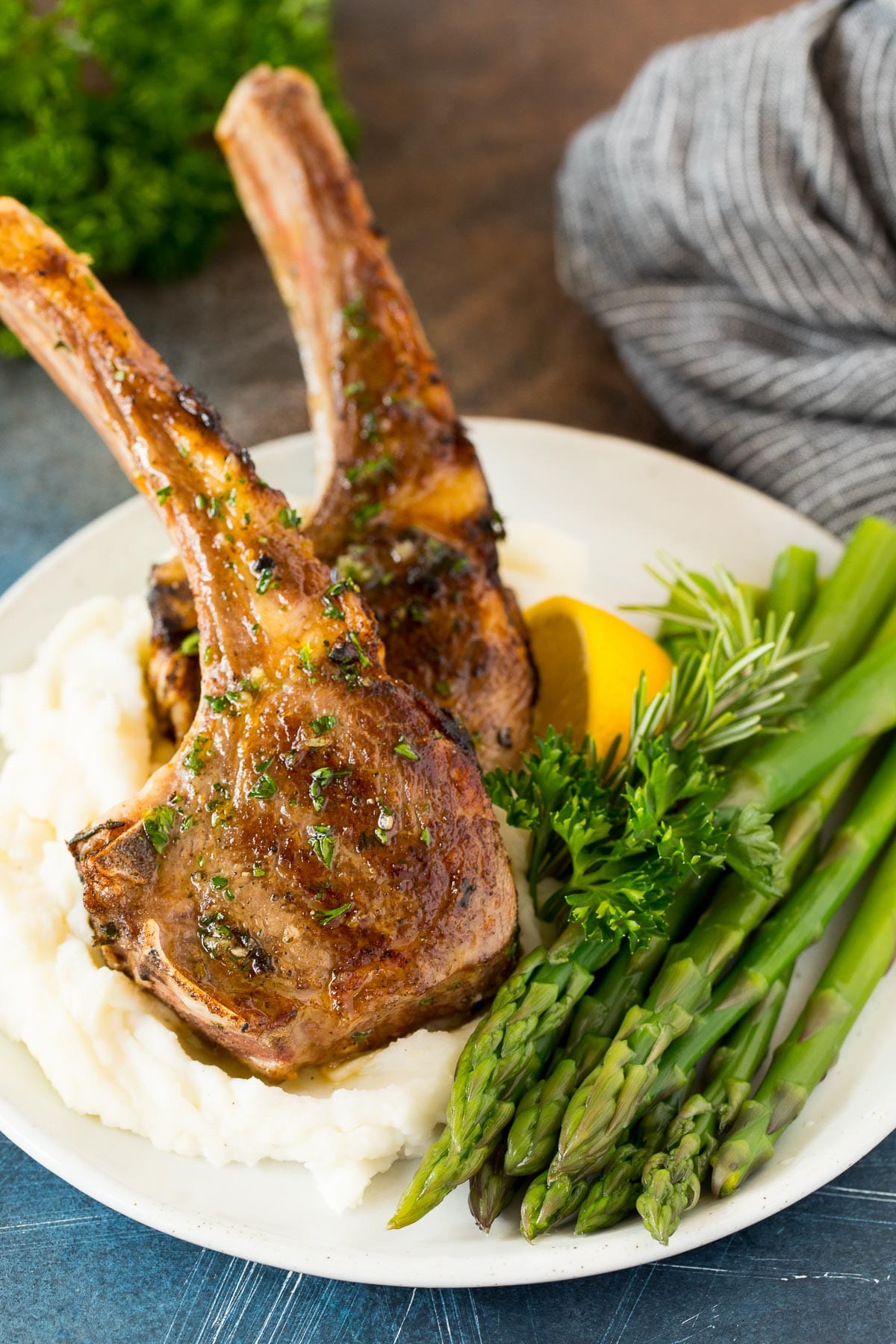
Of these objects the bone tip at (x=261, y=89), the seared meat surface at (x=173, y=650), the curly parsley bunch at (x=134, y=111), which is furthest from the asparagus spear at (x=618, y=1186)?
the curly parsley bunch at (x=134, y=111)

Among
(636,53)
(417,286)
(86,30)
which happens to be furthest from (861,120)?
(86,30)

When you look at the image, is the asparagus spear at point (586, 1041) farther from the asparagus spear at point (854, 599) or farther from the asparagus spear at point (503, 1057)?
the asparagus spear at point (854, 599)

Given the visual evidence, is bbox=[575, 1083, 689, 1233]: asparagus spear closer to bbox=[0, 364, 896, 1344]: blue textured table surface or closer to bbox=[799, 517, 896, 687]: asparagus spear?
bbox=[0, 364, 896, 1344]: blue textured table surface

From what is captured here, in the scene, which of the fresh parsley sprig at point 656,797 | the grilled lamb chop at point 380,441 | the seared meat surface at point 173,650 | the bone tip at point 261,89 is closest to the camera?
the fresh parsley sprig at point 656,797

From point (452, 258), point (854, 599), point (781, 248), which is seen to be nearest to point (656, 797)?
point (854, 599)

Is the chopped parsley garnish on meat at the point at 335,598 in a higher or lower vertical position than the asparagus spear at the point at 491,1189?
higher

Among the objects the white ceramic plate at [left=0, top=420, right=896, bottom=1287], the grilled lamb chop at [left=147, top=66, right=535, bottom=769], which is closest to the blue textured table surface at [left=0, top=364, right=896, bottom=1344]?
the white ceramic plate at [left=0, top=420, right=896, bottom=1287]
